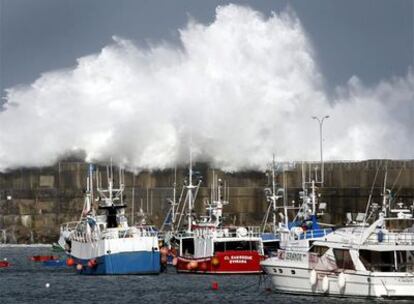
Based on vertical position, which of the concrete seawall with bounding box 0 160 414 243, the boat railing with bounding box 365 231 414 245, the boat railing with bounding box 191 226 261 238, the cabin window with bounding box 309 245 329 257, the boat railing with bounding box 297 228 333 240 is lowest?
the cabin window with bounding box 309 245 329 257

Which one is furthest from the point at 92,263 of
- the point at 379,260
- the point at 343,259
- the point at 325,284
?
the point at 379,260

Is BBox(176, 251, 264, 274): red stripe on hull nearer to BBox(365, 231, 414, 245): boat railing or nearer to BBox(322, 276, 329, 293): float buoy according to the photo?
BBox(322, 276, 329, 293): float buoy

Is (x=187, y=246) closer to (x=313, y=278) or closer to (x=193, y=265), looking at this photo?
(x=193, y=265)

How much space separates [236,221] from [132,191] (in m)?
12.2

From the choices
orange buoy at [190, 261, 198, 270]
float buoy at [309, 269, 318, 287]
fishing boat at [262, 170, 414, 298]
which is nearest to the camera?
fishing boat at [262, 170, 414, 298]

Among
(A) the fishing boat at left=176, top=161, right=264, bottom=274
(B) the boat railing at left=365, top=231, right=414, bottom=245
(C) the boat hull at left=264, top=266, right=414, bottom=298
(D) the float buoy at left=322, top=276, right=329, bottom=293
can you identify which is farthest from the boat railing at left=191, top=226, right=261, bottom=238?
(B) the boat railing at left=365, top=231, right=414, bottom=245

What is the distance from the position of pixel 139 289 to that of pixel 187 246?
17680 mm

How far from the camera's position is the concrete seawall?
487 feet

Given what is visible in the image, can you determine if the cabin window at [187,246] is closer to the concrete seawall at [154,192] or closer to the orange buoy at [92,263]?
the orange buoy at [92,263]

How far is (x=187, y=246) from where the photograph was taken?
309ft

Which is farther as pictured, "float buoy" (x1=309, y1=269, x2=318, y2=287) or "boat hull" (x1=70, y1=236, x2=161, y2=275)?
A: "boat hull" (x1=70, y1=236, x2=161, y2=275)

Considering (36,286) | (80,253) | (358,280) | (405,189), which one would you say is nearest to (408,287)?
(358,280)

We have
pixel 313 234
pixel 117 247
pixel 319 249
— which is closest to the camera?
pixel 319 249

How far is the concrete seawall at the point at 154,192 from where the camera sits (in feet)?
487
